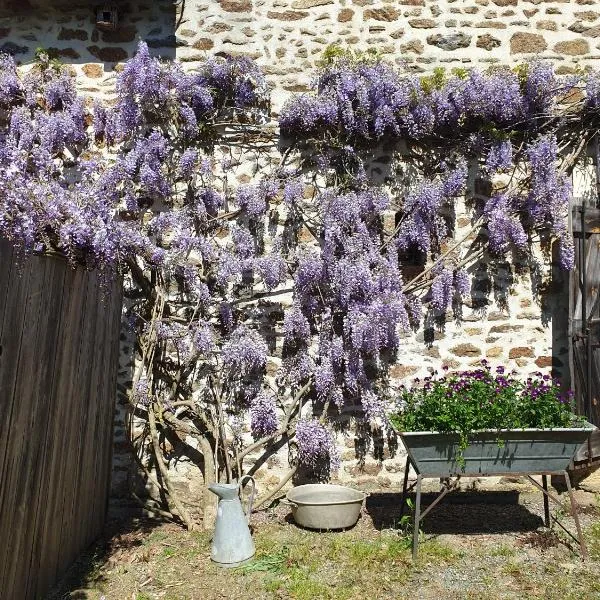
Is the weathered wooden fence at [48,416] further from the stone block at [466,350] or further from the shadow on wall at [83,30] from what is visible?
the stone block at [466,350]

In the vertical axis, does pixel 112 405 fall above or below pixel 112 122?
below

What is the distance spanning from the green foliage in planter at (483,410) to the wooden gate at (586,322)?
0.75 m

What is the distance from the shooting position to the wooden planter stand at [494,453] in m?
3.57

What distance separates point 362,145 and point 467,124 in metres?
0.82

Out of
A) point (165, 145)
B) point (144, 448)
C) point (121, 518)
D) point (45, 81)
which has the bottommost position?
point (121, 518)

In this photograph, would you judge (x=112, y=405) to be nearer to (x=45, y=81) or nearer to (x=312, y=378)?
(x=312, y=378)

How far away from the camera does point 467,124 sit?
4812mm

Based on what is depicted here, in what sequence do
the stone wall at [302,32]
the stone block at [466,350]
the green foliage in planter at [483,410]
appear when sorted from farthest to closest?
the stone wall at [302,32]
the stone block at [466,350]
the green foliage in planter at [483,410]

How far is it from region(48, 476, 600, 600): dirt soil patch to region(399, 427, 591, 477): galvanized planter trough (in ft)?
1.56

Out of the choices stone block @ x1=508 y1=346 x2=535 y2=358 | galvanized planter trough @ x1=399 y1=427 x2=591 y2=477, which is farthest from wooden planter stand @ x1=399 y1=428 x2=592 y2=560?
stone block @ x1=508 y1=346 x2=535 y2=358

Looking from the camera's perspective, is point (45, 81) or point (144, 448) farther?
point (45, 81)

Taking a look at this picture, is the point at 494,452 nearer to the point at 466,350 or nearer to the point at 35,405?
the point at 466,350

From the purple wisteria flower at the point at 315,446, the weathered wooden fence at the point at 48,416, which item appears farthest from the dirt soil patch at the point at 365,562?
the purple wisteria flower at the point at 315,446

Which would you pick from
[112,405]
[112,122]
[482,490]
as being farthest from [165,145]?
[482,490]
